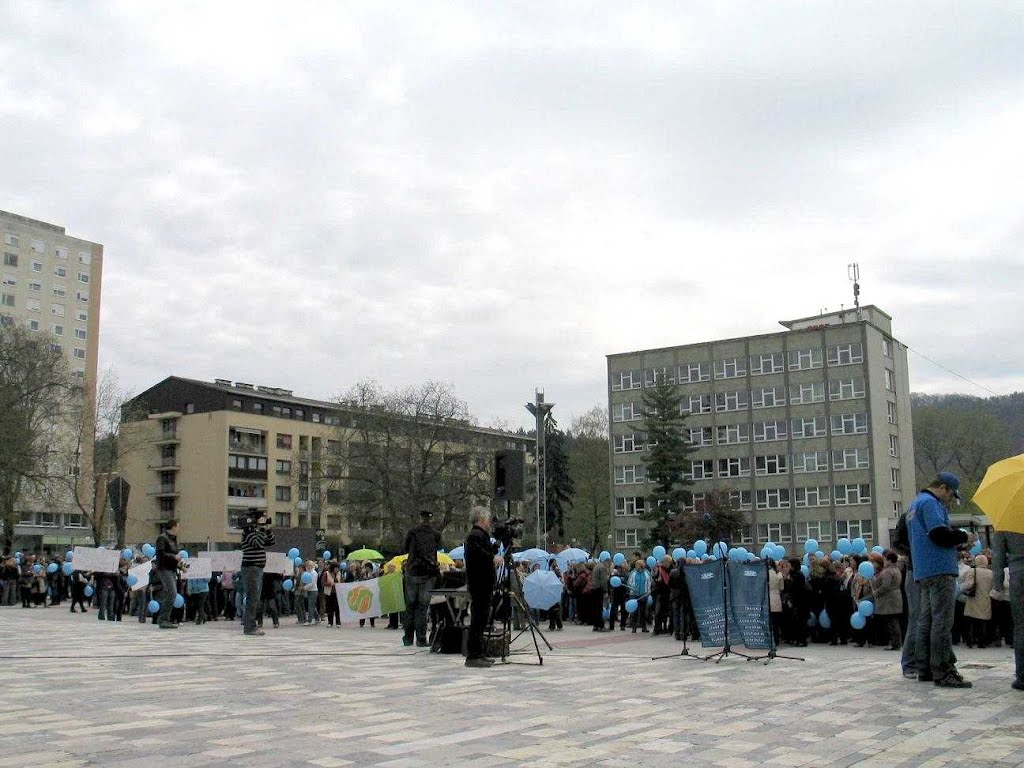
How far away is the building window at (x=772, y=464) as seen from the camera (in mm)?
81000

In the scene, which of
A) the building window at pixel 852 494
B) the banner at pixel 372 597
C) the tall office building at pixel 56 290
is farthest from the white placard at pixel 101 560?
the tall office building at pixel 56 290

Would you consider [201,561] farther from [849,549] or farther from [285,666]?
[849,549]

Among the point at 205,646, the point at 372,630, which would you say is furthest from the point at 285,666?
the point at 372,630

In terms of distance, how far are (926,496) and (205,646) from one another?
9.38 m

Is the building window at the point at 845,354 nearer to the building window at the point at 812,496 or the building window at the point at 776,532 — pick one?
the building window at the point at 812,496

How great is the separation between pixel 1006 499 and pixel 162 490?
101631 millimetres

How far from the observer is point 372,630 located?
68.4ft

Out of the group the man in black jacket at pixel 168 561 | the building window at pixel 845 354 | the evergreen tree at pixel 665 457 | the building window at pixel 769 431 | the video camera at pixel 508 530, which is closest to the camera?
the video camera at pixel 508 530

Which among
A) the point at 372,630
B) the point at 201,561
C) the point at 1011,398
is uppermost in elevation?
the point at 1011,398

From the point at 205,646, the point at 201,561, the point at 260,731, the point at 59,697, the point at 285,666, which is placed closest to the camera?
the point at 260,731

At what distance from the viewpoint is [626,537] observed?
87.9 metres

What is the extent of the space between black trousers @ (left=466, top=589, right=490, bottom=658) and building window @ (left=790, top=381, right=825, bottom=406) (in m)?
72.1

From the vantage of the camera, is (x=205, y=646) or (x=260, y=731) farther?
(x=205, y=646)

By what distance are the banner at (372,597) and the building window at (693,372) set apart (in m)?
67.3
